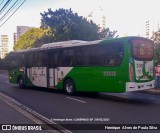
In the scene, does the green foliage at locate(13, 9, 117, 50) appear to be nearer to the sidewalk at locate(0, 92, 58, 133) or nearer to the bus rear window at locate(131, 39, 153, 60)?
the bus rear window at locate(131, 39, 153, 60)

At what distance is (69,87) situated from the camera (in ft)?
56.0

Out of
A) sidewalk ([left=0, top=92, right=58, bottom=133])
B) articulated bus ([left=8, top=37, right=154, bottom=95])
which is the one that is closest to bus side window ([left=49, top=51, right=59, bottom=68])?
articulated bus ([left=8, top=37, right=154, bottom=95])

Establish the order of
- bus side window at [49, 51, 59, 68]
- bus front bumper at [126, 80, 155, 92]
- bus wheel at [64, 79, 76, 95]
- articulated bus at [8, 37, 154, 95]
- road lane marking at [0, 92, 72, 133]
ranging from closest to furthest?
road lane marking at [0, 92, 72, 133] < bus front bumper at [126, 80, 155, 92] < articulated bus at [8, 37, 154, 95] < bus wheel at [64, 79, 76, 95] < bus side window at [49, 51, 59, 68]

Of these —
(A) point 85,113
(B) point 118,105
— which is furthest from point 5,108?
(B) point 118,105

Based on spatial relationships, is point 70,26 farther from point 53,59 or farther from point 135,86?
point 135,86

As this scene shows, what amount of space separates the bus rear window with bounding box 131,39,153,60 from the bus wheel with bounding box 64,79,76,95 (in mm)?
4379

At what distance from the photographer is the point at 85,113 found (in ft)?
35.0

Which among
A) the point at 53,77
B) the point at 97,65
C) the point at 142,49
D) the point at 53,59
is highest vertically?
the point at 142,49

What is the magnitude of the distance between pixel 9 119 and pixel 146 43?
305 inches

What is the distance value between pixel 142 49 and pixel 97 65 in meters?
2.36

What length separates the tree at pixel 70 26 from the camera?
37469 millimetres

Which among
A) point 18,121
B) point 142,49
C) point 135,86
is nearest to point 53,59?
point 142,49

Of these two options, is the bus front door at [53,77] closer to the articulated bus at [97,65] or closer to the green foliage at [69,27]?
the articulated bus at [97,65]

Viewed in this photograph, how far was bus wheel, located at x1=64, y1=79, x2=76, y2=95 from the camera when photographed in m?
16.7
